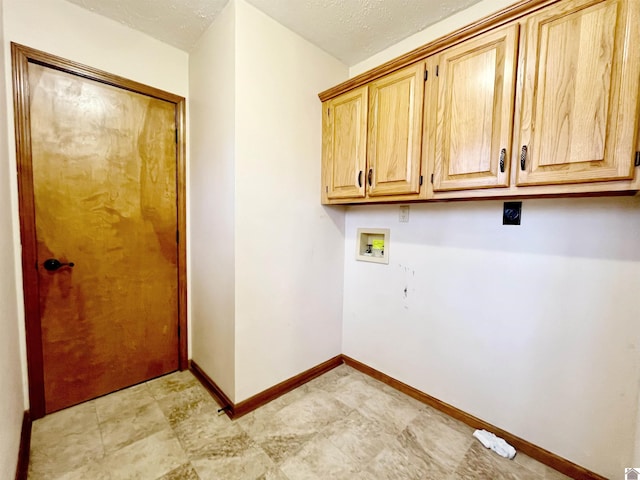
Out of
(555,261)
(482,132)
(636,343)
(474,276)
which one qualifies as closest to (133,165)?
(482,132)

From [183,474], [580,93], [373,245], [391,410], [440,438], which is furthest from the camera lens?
[373,245]

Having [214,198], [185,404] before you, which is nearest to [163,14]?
[214,198]

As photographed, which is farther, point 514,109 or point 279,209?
point 279,209

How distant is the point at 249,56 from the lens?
5.37ft

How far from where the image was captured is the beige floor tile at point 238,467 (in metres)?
1.31

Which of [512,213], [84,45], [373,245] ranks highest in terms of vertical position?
[84,45]

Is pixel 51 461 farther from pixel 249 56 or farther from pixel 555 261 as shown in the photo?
pixel 555 261

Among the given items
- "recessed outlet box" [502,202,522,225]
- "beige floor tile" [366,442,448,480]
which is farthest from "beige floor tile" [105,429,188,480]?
"recessed outlet box" [502,202,522,225]

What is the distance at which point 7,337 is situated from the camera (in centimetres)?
123

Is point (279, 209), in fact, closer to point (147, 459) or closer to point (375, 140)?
point (375, 140)

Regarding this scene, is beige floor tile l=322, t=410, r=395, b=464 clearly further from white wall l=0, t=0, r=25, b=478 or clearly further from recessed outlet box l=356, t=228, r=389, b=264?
white wall l=0, t=0, r=25, b=478

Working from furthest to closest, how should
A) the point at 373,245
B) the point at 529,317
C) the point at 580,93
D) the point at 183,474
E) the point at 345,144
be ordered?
1. the point at 373,245
2. the point at 345,144
3. the point at 529,317
4. the point at 183,474
5. the point at 580,93

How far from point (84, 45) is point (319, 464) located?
2.86m

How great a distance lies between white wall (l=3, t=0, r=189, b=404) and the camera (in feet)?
4.90
